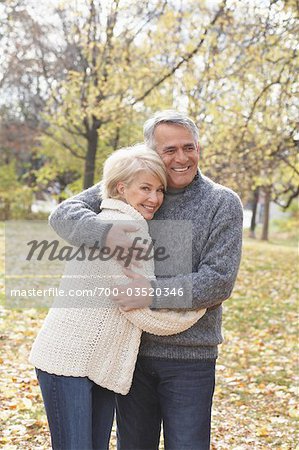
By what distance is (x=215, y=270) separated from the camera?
251 centimetres

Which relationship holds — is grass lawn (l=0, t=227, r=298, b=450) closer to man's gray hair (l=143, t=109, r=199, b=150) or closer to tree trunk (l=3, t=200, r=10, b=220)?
man's gray hair (l=143, t=109, r=199, b=150)

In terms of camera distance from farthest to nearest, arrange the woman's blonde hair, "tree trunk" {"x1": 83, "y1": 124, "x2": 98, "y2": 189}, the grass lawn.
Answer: "tree trunk" {"x1": 83, "y1": 124, "x2": 98, "y2": 189}
the grass lawn
the woman's blonde hair

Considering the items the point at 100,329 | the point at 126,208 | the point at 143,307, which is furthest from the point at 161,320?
the point at 126,208

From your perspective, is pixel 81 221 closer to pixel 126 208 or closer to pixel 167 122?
pixel 126 208

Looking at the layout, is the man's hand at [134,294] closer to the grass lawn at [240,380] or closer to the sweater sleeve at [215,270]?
the sweater sleeve at [215,270]

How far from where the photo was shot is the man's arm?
2484 millimetres

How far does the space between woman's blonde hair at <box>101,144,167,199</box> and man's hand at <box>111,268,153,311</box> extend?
402mm

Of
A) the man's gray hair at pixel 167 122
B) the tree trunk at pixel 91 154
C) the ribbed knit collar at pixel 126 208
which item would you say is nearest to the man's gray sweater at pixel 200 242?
the ribbed knit collar at pixel 126 208

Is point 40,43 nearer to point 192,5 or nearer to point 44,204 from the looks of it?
point 192,5

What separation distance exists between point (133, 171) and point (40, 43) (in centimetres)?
1290

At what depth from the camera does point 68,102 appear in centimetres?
1348

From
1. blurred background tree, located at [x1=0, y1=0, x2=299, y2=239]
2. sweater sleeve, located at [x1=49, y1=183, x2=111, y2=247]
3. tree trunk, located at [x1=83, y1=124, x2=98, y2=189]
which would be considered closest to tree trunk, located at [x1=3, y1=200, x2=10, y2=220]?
blurred background tree, located at [x1=0, y1=0, x2=299, y2=239]

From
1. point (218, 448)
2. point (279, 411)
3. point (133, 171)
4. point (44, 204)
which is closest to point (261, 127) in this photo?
point (279, 411)

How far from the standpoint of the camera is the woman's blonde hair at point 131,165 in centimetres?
257
